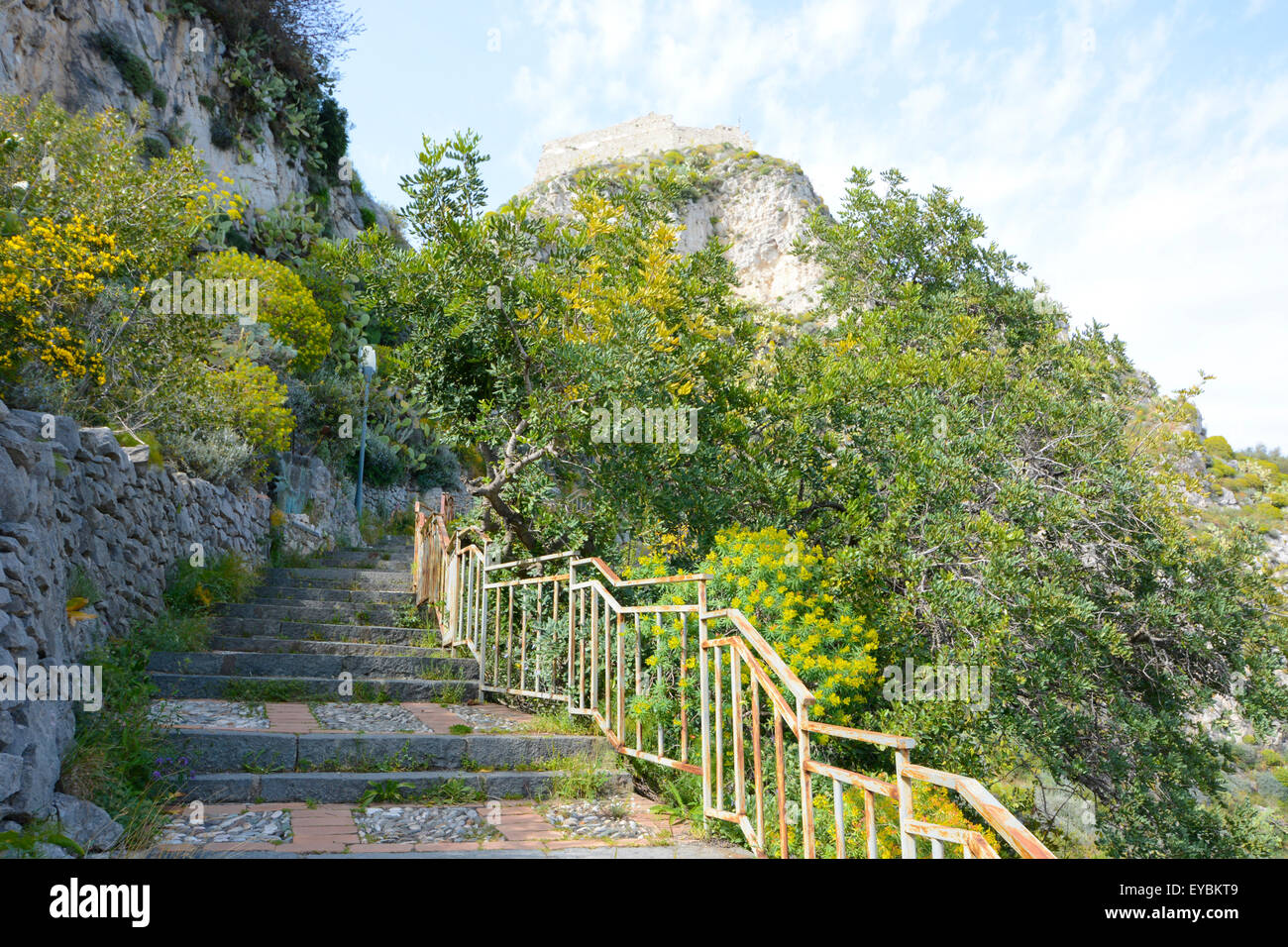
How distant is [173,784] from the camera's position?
368 centimetres

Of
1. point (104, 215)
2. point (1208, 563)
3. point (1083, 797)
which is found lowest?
point (1083, 797)

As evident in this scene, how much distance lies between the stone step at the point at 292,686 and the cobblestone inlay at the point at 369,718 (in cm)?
31

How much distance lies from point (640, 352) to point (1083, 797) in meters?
4.68

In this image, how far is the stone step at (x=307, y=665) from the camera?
5.98m

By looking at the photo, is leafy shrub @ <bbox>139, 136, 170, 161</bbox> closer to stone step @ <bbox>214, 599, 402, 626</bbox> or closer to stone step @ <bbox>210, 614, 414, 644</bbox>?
stone step @ <bbox>214, 599, 402, 626</bbox>

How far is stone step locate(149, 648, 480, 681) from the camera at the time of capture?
598 centimetres

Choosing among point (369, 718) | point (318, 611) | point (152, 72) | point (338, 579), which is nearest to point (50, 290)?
point (318, 611)

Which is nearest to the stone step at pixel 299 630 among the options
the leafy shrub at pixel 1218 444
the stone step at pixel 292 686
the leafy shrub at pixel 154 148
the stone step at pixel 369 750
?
the stone step at pixel 292 686

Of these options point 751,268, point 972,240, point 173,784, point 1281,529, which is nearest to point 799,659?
point 173,784

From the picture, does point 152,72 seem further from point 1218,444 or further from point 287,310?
point 1218,444

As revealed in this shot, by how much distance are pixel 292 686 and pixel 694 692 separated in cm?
341

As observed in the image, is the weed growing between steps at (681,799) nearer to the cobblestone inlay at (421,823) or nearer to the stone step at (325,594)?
the cobblestone inlay at (421,823)

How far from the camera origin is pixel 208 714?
4941 mm
